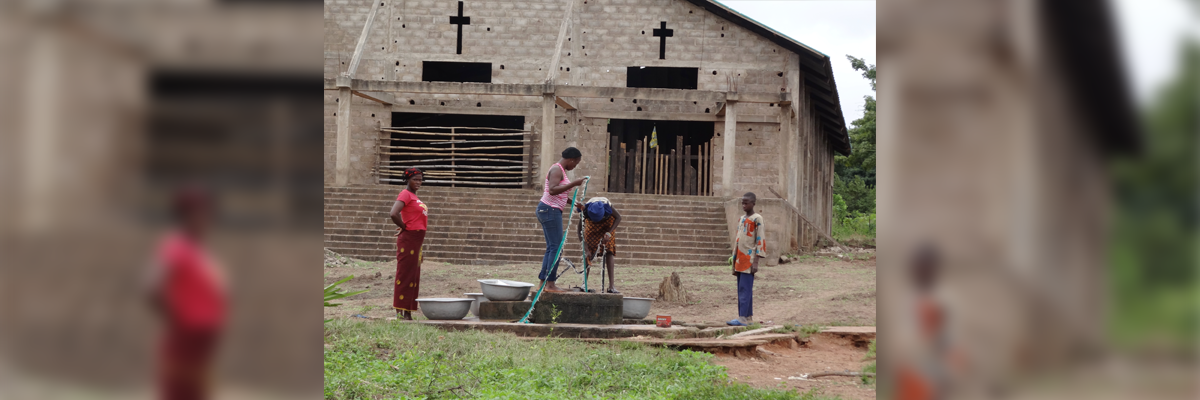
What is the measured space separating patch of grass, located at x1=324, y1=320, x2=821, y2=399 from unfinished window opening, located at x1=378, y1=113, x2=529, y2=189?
1311 centimetres

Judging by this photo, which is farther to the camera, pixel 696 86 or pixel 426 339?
pixel 696 86

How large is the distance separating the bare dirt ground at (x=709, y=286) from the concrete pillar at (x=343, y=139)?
3803 millimetres

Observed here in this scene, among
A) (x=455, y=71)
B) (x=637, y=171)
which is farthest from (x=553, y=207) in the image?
(x=455, y=71)

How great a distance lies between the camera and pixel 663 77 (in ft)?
67.8

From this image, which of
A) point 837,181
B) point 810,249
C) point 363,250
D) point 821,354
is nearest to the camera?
point 821,354

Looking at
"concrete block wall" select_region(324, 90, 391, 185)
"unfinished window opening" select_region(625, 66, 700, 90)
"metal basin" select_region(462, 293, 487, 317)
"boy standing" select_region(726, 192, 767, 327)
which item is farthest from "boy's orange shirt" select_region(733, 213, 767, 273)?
"concrete block wall" select_region(324, 90, 391, 185)

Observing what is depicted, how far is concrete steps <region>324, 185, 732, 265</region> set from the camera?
565 inches

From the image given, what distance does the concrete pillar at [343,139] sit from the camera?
16969 millimetres

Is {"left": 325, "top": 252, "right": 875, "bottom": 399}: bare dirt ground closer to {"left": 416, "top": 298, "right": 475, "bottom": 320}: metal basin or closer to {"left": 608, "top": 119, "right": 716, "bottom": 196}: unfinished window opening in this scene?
{"left": 416, "top": 298, "right": 475, "bottom": 320}: metal basin
